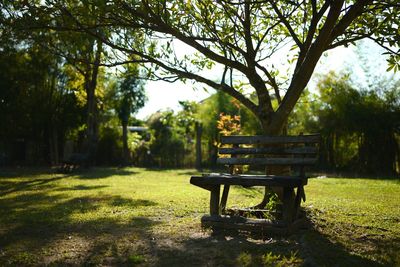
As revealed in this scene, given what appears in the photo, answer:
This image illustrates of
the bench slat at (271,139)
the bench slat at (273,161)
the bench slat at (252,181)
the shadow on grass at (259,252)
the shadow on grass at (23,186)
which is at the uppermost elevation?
the bench slat at (271,139)

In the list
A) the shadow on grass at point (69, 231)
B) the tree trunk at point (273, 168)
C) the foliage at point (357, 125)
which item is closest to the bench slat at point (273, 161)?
the tree trunk at point (273, 168)

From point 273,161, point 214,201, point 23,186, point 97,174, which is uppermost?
point 273,161

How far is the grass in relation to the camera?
14.7 ft

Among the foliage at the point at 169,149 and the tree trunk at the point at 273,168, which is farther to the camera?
the foliage at the point at 169,149

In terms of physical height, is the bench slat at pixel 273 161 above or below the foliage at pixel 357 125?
below

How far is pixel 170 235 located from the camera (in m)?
5.54

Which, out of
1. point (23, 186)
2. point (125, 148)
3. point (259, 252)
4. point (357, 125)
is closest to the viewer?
point (259, 252)

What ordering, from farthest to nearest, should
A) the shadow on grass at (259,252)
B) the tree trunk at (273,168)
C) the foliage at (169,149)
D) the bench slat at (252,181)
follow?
the foliage at (169,149) < the tree trunk at (273,168) < the bench slat at (252,181) < the shadow on grass at (259,252)

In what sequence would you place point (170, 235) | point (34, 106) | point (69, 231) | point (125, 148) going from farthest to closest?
point (125, 148), point (34, 106), point (69, 231), point (170, 235)

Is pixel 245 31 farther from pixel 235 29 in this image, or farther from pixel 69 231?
pixel 69 231

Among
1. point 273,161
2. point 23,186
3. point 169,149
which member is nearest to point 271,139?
point 273,161

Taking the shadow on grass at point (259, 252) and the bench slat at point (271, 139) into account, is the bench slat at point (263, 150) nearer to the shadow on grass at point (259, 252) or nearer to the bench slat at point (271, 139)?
the bench slat at point (271, 139)

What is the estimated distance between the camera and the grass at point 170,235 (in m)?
4.48

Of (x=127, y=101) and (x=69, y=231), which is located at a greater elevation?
(x=127, y=101)
